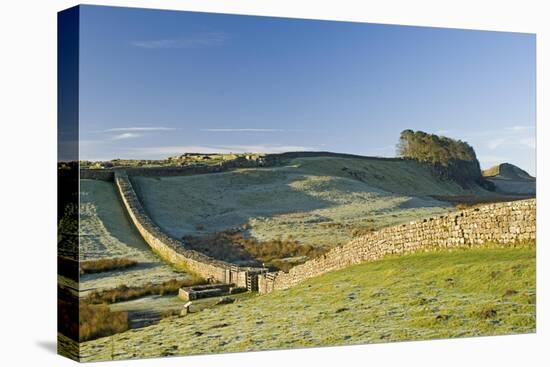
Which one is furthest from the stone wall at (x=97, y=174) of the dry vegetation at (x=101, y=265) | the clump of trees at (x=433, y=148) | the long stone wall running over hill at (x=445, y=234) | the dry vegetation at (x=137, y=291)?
the clump of trees at (x=433, y=148)

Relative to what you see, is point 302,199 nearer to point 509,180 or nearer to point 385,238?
point 385,238

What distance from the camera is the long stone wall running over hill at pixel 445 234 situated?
815 inches

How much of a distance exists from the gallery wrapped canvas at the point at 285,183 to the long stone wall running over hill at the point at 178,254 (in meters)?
0.04

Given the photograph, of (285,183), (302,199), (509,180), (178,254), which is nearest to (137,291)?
(178,254)

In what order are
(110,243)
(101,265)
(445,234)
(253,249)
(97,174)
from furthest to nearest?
(445,234)
(253,249)
(110,243)
(97,174)
(101,265)

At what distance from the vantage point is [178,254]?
1922cm

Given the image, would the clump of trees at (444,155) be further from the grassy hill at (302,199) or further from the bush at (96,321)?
the bush at (96,321)

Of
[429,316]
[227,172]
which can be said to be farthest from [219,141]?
[429,316]

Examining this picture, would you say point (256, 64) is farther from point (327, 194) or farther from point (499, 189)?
point (499, 189)

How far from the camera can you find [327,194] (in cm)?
2117

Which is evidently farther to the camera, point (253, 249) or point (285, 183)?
point (285, 183)

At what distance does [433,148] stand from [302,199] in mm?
3381

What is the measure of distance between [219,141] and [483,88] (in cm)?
675

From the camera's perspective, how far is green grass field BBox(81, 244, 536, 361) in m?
18.8
